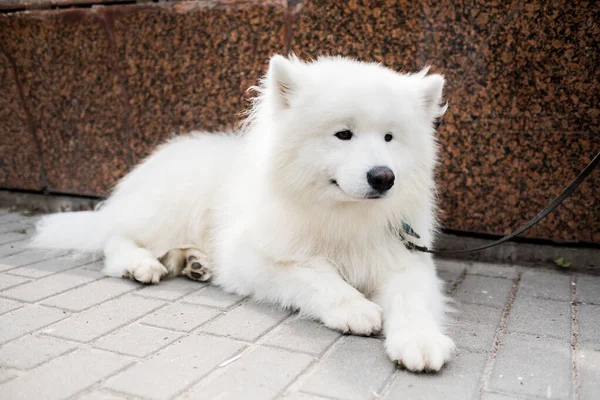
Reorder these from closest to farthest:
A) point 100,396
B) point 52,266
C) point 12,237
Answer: point 100,396
point 52,266
point 12,237

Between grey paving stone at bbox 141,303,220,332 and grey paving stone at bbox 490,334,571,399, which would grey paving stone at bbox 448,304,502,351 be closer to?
grey paving stone at bbox 490,334,571,399

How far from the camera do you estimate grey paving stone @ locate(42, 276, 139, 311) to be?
126 inches

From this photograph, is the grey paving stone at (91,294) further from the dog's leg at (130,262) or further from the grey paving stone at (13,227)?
the grey paving stone at (13,227)

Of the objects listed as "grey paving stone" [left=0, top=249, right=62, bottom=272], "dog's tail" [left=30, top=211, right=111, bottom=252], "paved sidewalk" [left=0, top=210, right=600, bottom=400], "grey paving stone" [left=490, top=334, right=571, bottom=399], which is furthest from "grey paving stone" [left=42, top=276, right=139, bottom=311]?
"grey paving stone" [left=490, top=334, right=571, bottom=399]

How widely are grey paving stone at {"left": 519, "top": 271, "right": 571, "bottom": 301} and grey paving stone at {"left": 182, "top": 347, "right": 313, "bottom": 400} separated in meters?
Result: 1.75

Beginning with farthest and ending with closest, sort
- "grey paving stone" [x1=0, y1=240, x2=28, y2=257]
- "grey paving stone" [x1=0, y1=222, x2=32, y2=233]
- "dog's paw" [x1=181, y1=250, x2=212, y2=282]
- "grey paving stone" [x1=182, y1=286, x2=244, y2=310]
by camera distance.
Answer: "grey paving stone" [x1=0, y1=222, x2=32, y2=233]
"grey paving stone" [x1=0, y1=240, x2=28, y2=257]
"dog's paw" [x1=181, y1=250, x2=212, y2=282]
"grey paving stone" [x1=182, y1=286, x2=244, y2=310]

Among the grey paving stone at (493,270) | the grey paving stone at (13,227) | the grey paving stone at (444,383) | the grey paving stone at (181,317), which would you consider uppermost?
the grey paving stone at (13,227)

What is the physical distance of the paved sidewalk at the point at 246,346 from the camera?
2256mm

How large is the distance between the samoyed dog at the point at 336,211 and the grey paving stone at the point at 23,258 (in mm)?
660

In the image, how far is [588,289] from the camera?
11.9 feet

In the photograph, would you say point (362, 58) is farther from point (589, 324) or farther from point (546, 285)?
point (589, 324)

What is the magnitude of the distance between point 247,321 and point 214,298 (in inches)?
17.5

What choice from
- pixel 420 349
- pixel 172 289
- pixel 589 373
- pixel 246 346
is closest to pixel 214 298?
pixel 172 289

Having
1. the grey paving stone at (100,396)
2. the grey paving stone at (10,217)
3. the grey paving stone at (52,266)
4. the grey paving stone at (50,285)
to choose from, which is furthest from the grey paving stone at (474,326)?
the grey paving stone at (10,217)
